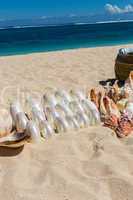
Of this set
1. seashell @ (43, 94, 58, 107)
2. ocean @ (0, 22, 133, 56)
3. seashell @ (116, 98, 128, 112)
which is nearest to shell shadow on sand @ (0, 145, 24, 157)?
seashell @ (43, 94, 58, 107)

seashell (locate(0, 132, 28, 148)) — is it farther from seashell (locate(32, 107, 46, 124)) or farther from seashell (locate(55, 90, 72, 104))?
seashell (locate(55, 90, 72, 104))

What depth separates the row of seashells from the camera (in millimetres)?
3762

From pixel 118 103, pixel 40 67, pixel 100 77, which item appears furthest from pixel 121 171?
pixel 40 67

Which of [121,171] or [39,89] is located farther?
[39,89]

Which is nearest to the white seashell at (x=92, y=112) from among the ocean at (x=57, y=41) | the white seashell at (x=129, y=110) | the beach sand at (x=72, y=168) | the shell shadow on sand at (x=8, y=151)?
the beach sand at (x=72, y=168)

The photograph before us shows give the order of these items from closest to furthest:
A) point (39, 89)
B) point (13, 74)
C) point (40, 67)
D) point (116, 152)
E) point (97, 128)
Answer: point (116, 152)
point (97, 128)
point (39, 89)
point (13, 74)
point (40, 67)

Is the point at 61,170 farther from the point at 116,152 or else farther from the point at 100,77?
the point at 100,77

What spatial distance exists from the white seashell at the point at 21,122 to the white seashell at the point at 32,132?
Answer: 12 centimetres

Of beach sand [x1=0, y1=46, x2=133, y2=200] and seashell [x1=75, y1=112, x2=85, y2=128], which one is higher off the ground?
seashell [x1=75, y1=112, x2=85, y2=128]

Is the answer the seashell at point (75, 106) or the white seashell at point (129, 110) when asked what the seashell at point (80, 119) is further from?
the white seashell at point (129, 110)

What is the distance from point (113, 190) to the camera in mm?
2885

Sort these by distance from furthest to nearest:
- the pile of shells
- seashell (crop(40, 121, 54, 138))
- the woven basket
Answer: the woven basket, the pile of shells, seashell (crop(40, 121, 54, 138))

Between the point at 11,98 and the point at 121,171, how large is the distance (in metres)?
2.68

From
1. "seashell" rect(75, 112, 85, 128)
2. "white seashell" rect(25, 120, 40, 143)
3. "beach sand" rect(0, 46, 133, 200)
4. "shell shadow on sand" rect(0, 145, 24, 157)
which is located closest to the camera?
"beach sand" rect(0, 46, 133, 200)
